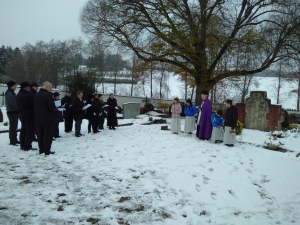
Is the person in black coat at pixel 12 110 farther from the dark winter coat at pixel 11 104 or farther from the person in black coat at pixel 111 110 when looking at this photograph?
the person in black coat at pixel 111 110

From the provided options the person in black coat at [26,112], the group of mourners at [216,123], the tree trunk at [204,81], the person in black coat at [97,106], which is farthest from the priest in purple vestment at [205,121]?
the tree trunk at [204,81]

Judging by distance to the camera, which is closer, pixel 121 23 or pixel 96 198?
pixel 96 198

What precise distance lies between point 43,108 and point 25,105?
721 millimetres

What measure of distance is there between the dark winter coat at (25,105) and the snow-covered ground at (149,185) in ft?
3.26

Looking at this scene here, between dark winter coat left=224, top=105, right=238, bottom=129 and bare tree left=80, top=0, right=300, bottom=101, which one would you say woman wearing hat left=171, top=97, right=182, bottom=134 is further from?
bare tree left=80, top=0, right=300, bottom=101

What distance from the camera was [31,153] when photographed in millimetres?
6598

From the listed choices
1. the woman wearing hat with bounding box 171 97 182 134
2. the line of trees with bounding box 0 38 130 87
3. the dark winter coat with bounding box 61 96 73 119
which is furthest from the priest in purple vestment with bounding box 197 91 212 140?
the line of trees with bounding box 0 38 130 87

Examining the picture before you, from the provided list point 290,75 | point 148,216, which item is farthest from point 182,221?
point 290,75

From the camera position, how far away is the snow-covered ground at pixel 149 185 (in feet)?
12.4

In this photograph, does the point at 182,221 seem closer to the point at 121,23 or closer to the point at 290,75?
the point at 121,23

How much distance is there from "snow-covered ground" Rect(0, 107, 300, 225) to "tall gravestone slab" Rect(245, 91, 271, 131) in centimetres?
450

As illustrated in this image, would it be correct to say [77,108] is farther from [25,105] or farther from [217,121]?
[217,121]

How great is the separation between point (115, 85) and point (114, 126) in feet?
103

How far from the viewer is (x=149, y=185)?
4.90 meters
